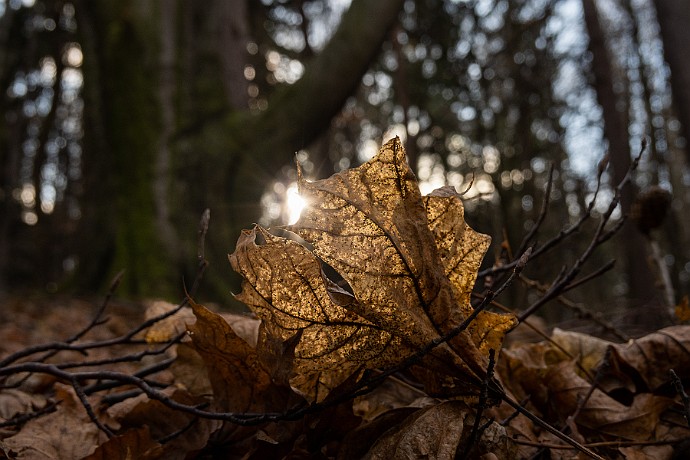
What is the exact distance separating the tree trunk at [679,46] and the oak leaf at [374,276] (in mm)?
6219

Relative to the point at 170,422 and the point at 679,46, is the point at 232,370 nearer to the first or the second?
the point at 170,422

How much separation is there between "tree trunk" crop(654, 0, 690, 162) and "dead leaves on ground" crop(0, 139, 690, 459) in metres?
6.01

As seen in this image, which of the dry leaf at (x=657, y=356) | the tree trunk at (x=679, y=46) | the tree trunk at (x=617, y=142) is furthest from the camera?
the tree trunk at (x=617, y=142)

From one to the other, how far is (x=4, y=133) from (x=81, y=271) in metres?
4.23

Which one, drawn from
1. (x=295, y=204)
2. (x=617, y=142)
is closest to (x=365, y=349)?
(x=295, y=204)

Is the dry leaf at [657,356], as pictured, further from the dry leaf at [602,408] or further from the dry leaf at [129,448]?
the dry leaf at [129,448]

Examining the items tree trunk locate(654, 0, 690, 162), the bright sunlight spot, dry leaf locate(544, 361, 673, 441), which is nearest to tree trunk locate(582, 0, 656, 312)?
tree trunk locate(654, 0, 690, 162)

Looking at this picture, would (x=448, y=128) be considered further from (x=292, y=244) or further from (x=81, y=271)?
(x=292, y=244)

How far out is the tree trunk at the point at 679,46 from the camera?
18.7ft

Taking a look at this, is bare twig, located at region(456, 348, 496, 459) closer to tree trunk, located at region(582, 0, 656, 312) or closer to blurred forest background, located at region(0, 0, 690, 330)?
blurred forest background, located at region(0, 0, 690, 330)

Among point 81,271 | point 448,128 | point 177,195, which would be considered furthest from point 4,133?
point 448,128

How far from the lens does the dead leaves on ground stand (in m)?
0.71

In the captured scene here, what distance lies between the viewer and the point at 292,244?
71cm

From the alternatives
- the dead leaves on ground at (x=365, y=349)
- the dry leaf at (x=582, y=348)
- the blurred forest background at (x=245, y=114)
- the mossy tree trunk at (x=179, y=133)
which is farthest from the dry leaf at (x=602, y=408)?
the mossy tree trunk at (x=179, y=133)
